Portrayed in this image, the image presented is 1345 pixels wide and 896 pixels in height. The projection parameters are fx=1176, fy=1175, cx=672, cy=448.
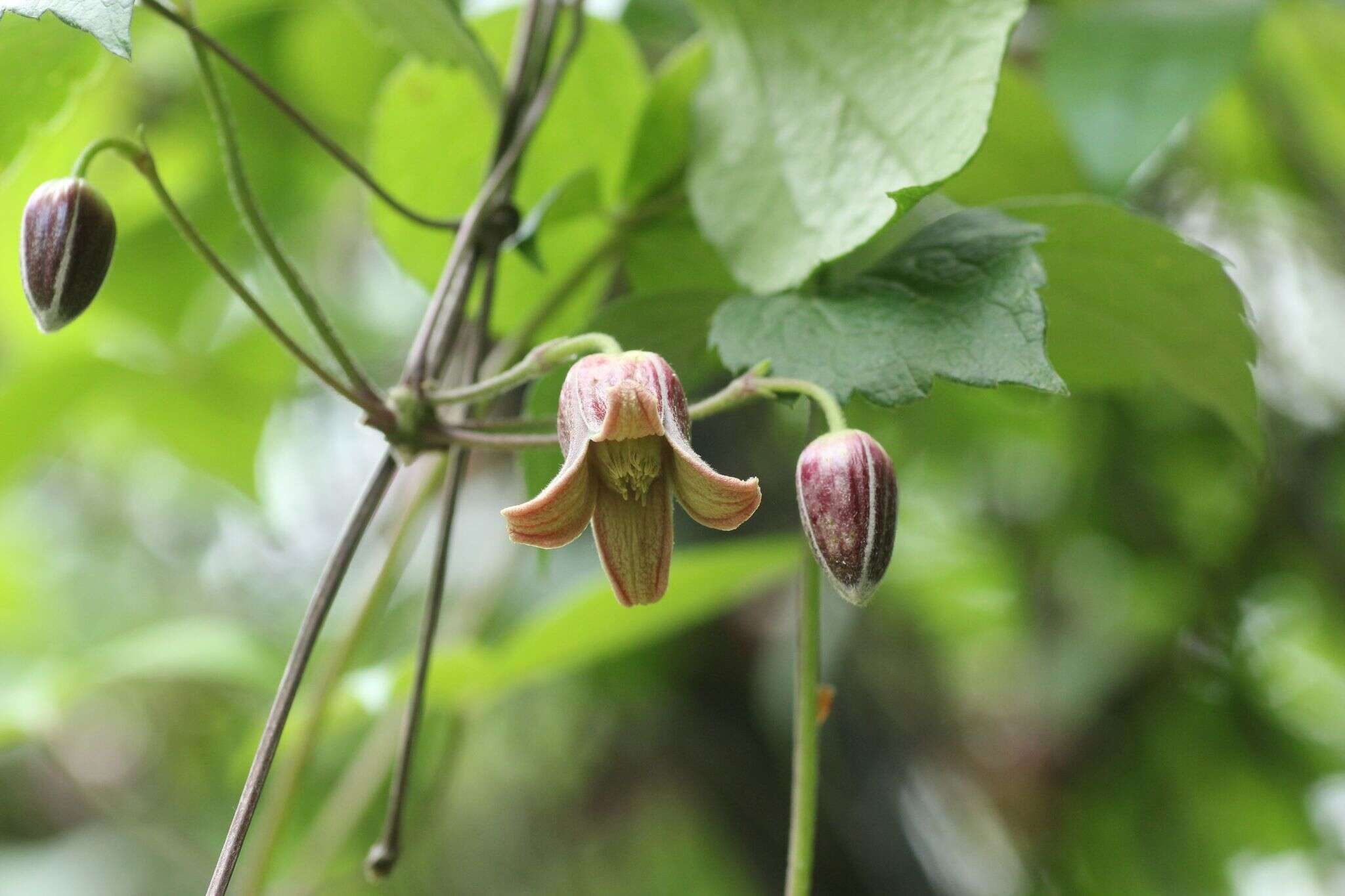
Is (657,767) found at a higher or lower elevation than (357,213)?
lower

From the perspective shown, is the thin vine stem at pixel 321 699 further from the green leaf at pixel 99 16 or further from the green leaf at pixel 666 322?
the green leaf at pixel 99 16

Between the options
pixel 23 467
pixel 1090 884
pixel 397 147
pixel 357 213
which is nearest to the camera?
pixel 397 147

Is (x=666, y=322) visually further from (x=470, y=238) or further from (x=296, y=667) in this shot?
(x=296, y=667)

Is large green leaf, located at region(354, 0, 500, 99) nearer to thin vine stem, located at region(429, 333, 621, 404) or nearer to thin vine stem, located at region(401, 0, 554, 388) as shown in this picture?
thin vine stem, located at region(401, 0, 554, 388)

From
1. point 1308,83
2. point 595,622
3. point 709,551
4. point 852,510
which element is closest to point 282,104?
point 852,510

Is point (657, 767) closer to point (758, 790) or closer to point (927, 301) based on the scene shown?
point (758, 790)

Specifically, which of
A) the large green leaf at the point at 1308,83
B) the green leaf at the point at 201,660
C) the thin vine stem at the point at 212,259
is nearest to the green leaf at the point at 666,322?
the thin vine stem at the point at 212,259

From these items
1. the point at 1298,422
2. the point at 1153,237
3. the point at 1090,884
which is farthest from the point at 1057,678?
the point at 1153,237
